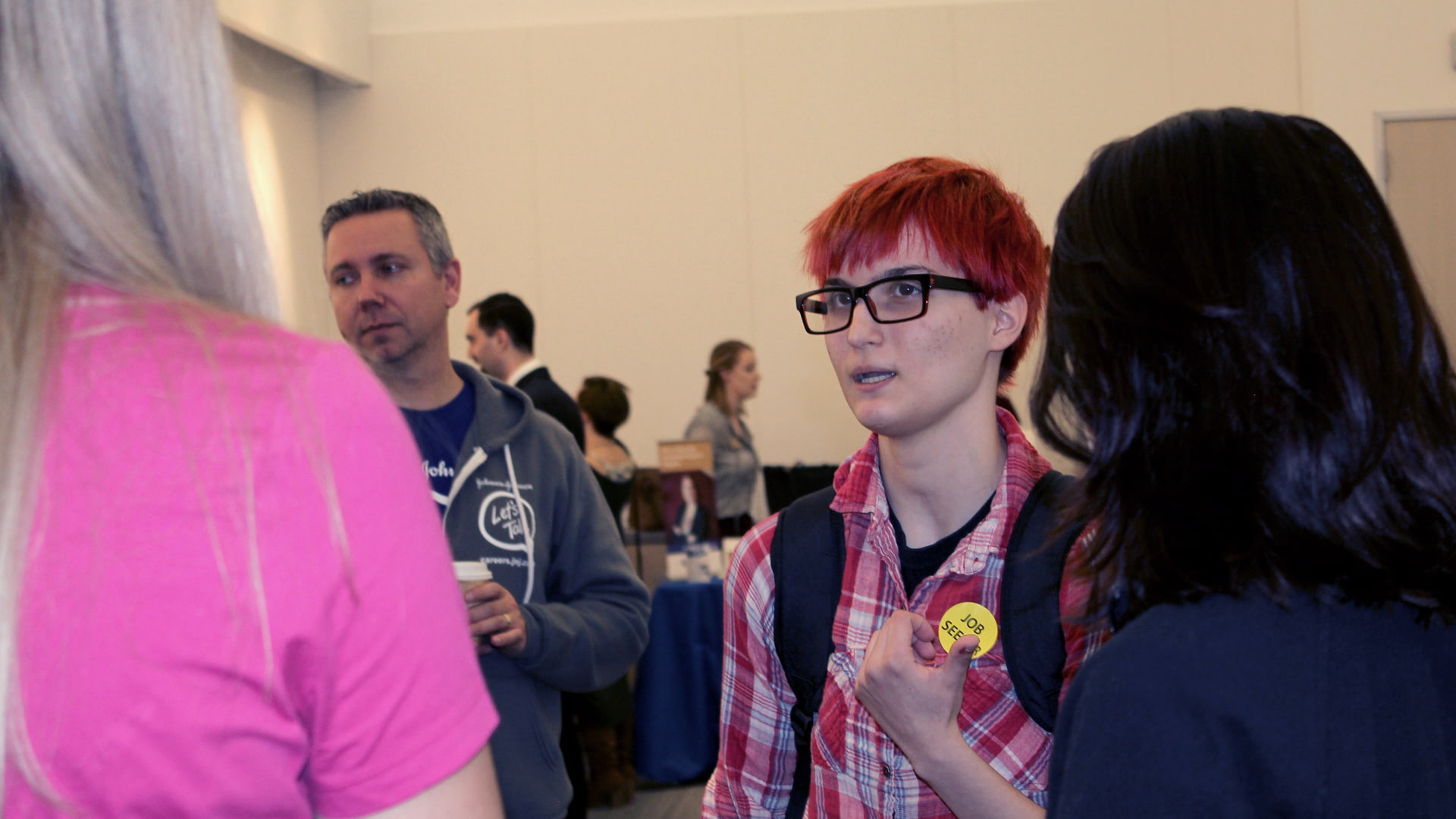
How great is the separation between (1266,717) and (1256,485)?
0.17 m

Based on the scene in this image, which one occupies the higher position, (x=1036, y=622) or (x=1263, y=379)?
(x=1263, y=379)

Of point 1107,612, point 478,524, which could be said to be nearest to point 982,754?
point 1107,612

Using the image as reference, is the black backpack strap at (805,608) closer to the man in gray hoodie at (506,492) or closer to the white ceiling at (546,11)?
the man in gray hoodie at (506,492)

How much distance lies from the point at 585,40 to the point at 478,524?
609 centimetres

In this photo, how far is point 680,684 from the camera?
428 cm

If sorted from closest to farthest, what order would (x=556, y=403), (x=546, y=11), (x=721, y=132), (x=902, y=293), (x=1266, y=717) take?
(x=1266, y=717)
(x=902, y=293)
(x=556, y=403)
(x=721, y=132)
(x=546, y=11)

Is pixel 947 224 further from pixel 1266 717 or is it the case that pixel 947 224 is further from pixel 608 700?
pixel 608 700

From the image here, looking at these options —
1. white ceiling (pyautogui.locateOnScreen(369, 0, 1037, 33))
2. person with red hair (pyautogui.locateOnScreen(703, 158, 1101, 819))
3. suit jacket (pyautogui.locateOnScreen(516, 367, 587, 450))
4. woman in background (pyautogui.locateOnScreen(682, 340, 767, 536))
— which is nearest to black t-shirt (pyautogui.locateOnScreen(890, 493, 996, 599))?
person with red hair (pyautogui.locateOnScreen(703, 158, 1101, 819))

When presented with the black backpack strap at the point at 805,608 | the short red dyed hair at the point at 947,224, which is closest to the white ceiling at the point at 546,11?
the short red dyed hair at the point at 947,224

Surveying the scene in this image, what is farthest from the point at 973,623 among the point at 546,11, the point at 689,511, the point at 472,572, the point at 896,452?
the point at 546,11

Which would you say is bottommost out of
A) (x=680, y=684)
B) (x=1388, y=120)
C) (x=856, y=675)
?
(x=680, y=684)

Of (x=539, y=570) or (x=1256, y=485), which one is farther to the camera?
(x=539, y=570)

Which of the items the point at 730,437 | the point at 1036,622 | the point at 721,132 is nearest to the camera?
the point at 1036,622

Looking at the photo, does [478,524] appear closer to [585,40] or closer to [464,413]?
[464,413]
